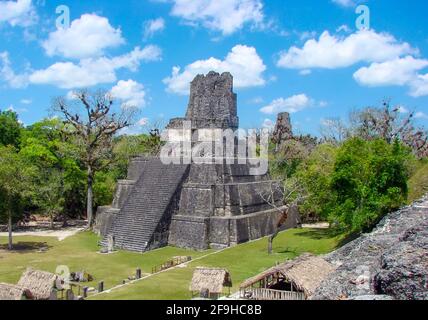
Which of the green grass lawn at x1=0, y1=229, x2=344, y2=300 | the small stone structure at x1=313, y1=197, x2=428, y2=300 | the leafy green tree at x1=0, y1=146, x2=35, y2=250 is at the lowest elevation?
the green grass lawn at x1=0, y1=229, x2=344, y2=300

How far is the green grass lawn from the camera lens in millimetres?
13977

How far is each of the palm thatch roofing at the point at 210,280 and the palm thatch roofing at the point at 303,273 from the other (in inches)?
26.5

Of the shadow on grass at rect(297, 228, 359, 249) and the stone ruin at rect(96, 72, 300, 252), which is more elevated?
the stone ruin at rect(96, 72, 300, 252)

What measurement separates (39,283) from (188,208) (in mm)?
10415

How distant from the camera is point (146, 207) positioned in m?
22.3

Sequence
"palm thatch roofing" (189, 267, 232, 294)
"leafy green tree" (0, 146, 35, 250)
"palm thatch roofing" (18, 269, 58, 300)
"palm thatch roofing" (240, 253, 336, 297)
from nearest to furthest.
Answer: "palm thatch roofing" (240, 253, 336, 297), "palm thatch roofing" (18, 269, 58, 300), "palm thatch roofing" (189, 267, 232, 294), "leafy green tree" (0, 146, 35, 250)

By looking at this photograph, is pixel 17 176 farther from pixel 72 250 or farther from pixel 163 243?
pixel 163 243

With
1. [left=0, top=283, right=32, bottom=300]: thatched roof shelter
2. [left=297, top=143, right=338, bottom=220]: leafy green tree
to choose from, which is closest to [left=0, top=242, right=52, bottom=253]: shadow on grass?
[left=0, top=283, right=32, bottom=300]: thatched roof shelter

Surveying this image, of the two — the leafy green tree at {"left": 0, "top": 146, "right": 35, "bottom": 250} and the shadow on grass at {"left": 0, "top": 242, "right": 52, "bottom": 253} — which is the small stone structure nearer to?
the shadow on grass at {"left": 0, "top": 242, "right": 52, "bottom": 253}

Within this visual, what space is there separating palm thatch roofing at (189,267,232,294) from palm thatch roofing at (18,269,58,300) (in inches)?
160

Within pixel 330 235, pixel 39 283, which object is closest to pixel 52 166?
pixel 39 283

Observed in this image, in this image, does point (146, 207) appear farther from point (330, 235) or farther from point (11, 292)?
point (11, 292)
